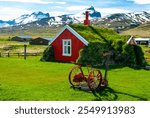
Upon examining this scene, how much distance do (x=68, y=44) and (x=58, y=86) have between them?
15454 millimetres

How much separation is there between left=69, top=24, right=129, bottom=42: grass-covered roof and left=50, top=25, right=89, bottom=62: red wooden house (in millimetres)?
470

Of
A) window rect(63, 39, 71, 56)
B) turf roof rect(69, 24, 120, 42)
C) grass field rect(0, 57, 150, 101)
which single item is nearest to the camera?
grass field rect(0, 57, 150, 101)

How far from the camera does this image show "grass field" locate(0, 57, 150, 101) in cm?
1706

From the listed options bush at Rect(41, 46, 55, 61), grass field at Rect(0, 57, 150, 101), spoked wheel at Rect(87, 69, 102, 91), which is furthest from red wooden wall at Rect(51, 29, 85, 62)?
spoked wheel at Rect(87, 69, 102, 91)

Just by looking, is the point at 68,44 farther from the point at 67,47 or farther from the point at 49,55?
the point at 49,55

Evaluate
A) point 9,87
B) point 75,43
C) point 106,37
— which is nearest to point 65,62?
point 75,43

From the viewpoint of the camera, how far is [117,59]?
106ft

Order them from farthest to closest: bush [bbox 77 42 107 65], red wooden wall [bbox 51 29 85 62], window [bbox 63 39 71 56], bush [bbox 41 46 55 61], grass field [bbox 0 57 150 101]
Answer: bush [bbox 41 46 55 61] < window [bbox 63 39 71 56] < red wooden wall [bbox 51 29 85 62] < bush [bbox 77 42 107 65] < grass field [bbox 0 57 150 101]

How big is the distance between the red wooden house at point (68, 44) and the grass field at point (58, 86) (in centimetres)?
635

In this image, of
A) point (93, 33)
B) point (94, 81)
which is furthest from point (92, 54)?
point (94, 81)

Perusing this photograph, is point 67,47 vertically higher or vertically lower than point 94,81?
higher

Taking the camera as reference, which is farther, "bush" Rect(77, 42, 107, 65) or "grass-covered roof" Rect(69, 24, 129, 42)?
"grass-covered roof" Rect(69, 24, 129, 42)

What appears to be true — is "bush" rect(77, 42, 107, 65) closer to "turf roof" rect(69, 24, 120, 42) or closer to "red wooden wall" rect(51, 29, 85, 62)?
"turf roof" rect(69, 24, 120, 42)

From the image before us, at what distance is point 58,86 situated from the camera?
1941cm
